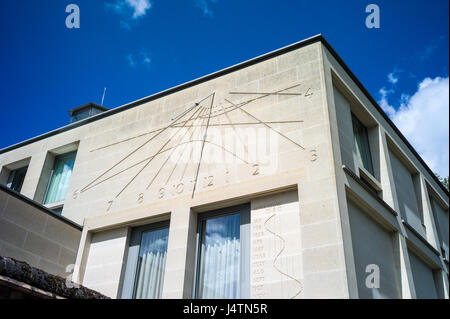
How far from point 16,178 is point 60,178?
2839 millimetres

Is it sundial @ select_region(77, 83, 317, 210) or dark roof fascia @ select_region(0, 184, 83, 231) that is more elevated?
sundial @ select_region(77, 83, 317, 210)

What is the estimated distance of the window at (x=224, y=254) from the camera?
1040 cm

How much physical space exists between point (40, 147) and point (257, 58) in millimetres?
8979

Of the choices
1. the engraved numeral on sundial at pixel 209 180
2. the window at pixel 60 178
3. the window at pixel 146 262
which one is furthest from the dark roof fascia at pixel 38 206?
the engraved numeral on sundial at pixel 209 180

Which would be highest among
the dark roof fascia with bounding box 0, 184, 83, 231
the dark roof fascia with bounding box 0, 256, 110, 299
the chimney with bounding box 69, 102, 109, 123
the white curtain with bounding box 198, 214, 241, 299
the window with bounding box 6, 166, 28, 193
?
the chimney with bounding box 69, 102, 109, 123

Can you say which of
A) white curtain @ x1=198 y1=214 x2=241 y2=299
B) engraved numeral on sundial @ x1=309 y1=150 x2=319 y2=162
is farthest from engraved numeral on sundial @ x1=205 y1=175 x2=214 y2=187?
engraved numeral on sundial @ x1=309 y1=150 x2=319 y2=162

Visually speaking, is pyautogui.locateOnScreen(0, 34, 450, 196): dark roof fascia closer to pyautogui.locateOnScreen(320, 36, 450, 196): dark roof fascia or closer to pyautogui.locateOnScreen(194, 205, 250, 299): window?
pyautogui.locateOnScreen(320, 36, 450, 196): dark roof fascia

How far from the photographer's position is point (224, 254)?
431 inches

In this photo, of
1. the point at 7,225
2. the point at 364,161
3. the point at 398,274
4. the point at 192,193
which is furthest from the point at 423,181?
the point at 7,225

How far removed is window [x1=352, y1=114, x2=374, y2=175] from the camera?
551 inches

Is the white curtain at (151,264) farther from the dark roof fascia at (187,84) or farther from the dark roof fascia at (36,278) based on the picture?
the dark roof fascia at (187,84)

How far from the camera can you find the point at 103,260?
12.4 metres

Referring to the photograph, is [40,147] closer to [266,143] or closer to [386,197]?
[266,143]

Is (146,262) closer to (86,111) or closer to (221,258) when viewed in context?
(221,258)
